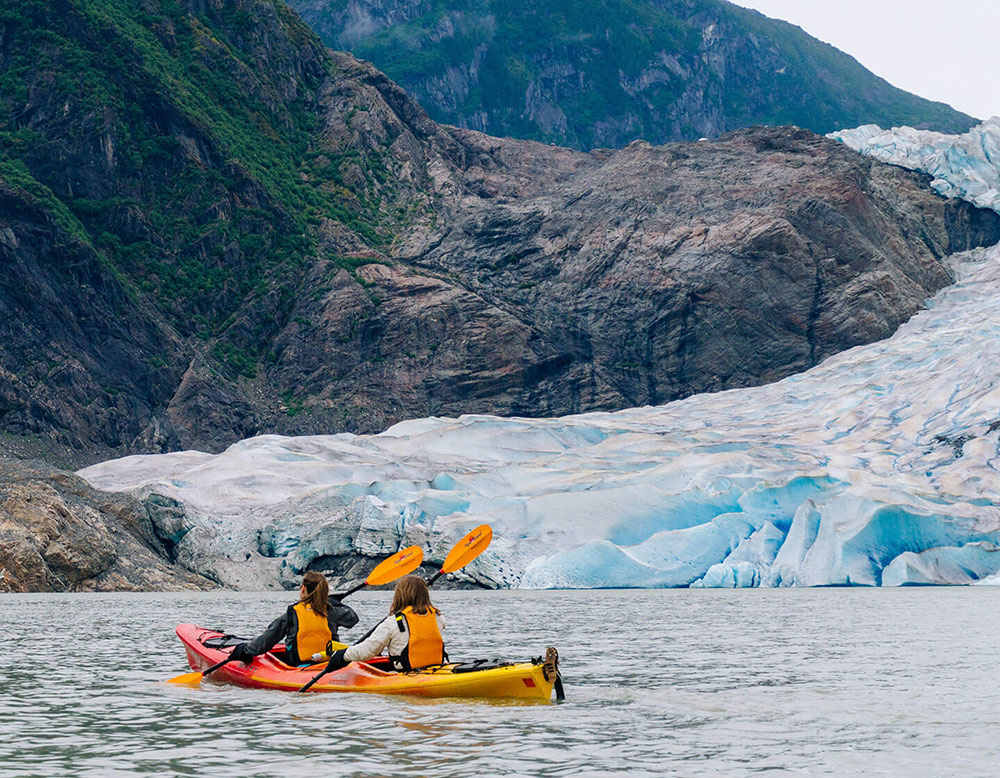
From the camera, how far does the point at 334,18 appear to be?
13538 cm

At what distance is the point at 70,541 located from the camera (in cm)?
3262

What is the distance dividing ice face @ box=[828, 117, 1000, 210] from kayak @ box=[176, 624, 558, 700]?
233 feet

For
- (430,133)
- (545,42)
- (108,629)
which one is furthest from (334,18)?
(108,629)

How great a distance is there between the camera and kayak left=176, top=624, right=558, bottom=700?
1077 centimetres

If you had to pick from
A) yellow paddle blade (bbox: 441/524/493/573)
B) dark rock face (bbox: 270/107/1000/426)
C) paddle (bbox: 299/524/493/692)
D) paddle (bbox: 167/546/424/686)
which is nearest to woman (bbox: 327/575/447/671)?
paddle (bbox: 167/546/424/686)

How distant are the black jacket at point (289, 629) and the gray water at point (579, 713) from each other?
1.46ft

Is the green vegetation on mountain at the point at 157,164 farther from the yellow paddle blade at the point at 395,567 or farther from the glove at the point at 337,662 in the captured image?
the glove at the point at 337,662

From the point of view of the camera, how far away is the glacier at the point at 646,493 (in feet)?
113

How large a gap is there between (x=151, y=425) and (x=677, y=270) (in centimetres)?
3124

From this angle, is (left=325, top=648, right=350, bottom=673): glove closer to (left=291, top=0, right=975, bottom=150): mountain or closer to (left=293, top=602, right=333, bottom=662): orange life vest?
(left=293, top=602, right=333, bottom=662): orange life vest

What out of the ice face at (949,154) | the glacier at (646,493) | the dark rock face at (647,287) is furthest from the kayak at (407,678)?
the ice face at (949,154)

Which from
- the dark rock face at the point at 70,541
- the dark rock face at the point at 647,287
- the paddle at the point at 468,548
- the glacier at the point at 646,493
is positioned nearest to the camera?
the paddle at the point at 468,548

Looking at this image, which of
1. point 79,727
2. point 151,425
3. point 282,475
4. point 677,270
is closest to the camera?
point 79,727

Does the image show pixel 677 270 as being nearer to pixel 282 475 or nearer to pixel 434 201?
pixel 434 201
